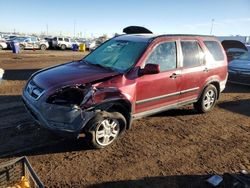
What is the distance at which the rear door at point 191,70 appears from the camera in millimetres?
6066

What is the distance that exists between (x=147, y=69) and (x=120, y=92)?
0.69 metres

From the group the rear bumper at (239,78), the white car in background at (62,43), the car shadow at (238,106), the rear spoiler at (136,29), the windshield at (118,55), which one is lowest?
the white car in background at (62,43)

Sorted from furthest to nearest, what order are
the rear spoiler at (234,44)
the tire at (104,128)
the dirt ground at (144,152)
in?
the rear spoiler at (234,44)
the tire at (104,128)
the dirt ground at (144,152)

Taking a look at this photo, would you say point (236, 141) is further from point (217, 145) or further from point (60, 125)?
point (60, 125)

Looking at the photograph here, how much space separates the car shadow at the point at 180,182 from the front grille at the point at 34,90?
70.2 inches

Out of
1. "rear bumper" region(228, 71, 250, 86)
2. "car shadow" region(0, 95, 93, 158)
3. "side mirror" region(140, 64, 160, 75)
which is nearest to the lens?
"car shadow" region(0, 95, 93, 158)

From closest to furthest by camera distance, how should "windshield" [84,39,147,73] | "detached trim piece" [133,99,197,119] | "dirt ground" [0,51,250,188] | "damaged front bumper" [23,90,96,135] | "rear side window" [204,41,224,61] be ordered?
"dirt ground" [0,51,250,188]
"damaged front bumper" [23,90,96,135]
"windshield" [84,39,147,73]
"detached trim piece" [133,99,197,119]
"rear side window" [204,41,224,61]

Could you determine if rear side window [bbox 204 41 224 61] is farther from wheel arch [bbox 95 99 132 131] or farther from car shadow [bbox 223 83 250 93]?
car shadow [bbox 223 83 250 93]

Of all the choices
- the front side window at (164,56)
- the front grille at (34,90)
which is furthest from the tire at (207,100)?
the front grille at (34,90)

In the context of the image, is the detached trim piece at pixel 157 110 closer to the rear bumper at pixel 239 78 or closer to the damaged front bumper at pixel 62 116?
the damaged front bumper at pixel 62 116

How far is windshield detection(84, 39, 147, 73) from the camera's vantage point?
17.2 ft

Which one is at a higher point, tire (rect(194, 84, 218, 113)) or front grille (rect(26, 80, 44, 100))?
front grille (rect(26, 80, 44, 100))

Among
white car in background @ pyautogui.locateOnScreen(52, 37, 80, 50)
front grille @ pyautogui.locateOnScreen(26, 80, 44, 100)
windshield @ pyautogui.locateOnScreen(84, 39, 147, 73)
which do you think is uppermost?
windshield @ pyautogui.locateOnScreen(84, 39, 147, 73)

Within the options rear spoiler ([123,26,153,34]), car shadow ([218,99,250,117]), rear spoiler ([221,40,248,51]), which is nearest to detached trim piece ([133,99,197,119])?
car shadow ([218,99,250,117])
